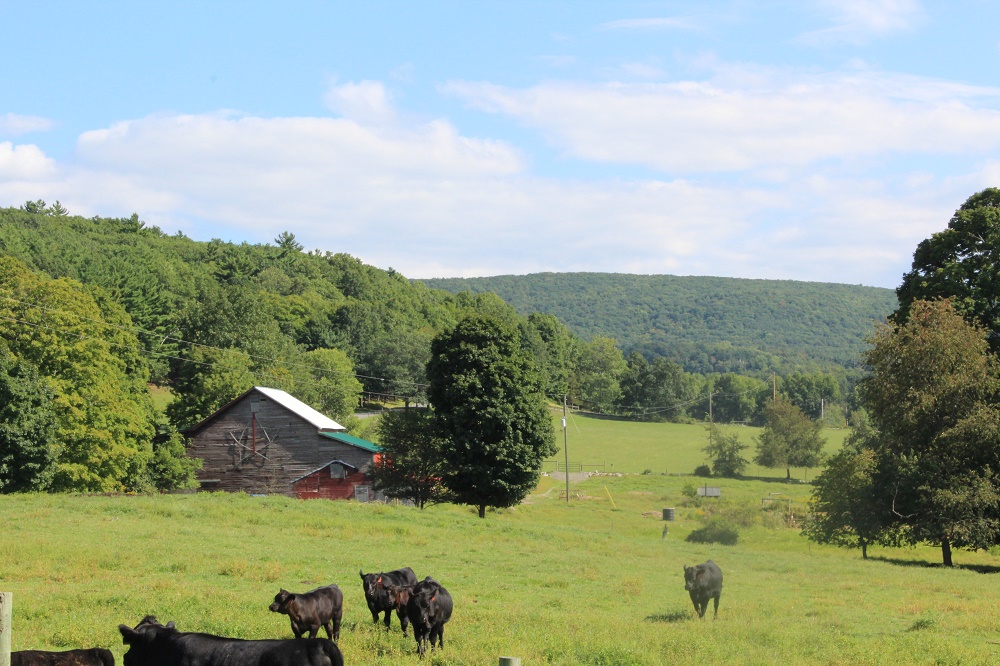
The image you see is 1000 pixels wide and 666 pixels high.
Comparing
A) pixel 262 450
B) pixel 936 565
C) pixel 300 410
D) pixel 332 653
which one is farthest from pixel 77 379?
pixel 936 565

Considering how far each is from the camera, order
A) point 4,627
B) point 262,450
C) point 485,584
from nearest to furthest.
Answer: point 4,627 < point 485,584 < point 262,450

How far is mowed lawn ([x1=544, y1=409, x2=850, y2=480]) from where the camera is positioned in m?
105

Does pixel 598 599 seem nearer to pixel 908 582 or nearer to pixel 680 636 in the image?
pixel 680 636

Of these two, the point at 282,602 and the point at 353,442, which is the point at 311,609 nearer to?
the point at 282,602

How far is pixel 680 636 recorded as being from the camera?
16656mm

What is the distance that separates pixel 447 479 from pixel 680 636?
3464 cm

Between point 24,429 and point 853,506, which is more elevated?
point 24,429

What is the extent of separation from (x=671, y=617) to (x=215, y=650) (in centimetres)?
1169

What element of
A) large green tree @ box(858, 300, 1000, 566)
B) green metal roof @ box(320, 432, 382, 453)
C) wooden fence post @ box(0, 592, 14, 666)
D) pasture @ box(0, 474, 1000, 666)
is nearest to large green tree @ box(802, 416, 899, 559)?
large green tree @ box(858, 300, 1000, 566)

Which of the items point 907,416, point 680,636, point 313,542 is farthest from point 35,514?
point 907,416

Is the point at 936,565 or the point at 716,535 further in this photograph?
the point at 716,535

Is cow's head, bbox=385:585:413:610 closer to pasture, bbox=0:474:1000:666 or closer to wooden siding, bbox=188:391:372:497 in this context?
pasture, bbox=0:474:1000:666

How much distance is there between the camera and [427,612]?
1542 cm

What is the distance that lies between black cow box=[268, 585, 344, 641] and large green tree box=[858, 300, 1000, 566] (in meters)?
27.5
